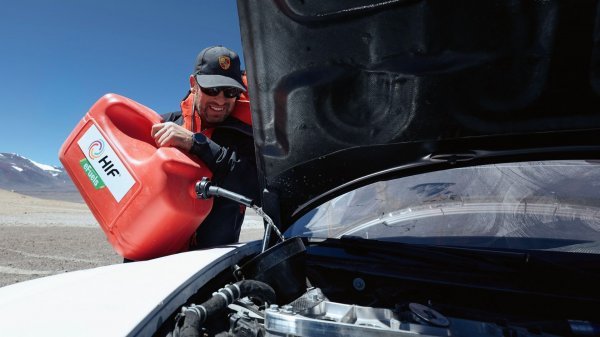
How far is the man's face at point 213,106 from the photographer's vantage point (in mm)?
2240

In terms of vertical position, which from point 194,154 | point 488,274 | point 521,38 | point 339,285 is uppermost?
point 521,38

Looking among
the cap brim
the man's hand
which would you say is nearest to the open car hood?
the man's hand

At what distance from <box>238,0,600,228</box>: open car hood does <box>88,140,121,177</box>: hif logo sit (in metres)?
0.93

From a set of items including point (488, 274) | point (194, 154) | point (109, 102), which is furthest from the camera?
point (109, 102)

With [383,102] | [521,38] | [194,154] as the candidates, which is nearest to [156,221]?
[194,154]

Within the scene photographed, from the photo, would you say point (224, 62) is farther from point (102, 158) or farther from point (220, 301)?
point (220, 301)

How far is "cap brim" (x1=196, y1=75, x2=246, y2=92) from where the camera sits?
6.89 ft

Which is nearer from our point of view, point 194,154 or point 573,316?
point 573,316

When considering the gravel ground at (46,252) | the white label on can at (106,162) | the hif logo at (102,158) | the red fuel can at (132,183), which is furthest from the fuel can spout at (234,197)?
the gravel ground at (46,252)

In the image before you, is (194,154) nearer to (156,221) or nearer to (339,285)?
(156,221)

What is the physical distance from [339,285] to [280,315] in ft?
1.80

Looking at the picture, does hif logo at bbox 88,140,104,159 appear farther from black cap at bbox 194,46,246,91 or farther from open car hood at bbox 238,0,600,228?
open car hood at bbox 238,0,600,228

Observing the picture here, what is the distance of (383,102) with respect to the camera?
4.27 ft

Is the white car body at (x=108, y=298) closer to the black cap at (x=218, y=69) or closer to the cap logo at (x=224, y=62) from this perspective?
the black cap at (x=218, y=69)
